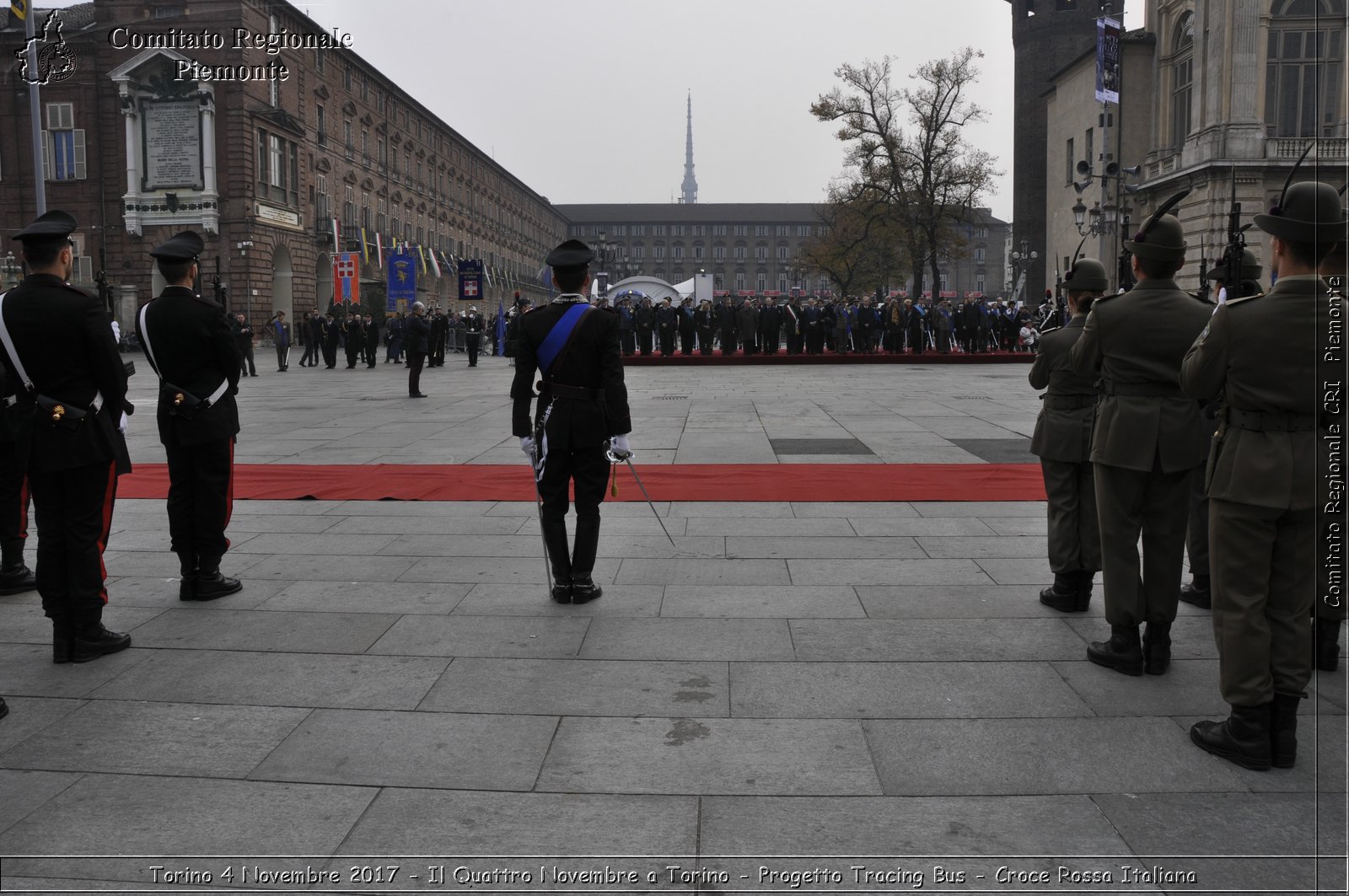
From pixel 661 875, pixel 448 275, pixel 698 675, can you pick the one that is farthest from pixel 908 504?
pixel 448 275

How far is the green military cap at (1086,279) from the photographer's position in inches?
210

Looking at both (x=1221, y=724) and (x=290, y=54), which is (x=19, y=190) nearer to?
(x=290, y=54)

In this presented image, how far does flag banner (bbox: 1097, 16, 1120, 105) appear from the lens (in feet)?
107

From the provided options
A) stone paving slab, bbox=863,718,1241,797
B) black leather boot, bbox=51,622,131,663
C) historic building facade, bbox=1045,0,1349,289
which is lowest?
stone paving slab, bbox=863,718,1241,797

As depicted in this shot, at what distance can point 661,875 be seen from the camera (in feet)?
9.07

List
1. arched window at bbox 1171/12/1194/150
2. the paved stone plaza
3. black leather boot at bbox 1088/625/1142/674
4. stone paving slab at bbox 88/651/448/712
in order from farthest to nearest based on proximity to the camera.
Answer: arched window at bbox 1171/12/1194/150, black leather boot at bbox 1088/625/1142/674, stone paving slab at bbox 88/651/448/712, the paved stone plaza

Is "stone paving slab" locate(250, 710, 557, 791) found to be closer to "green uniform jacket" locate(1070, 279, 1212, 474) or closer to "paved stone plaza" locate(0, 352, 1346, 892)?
"paved stone plaza" locate(0, 352, 1346, 892)

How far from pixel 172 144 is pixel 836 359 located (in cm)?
2846

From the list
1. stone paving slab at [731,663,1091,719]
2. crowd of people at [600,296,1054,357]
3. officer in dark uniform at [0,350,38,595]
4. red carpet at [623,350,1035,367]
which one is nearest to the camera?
stone paving slab at [731,663,1091,719]

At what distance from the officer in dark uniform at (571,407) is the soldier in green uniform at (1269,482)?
287 centimetres

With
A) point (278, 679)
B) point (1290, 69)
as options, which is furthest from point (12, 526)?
point (1290, 69)

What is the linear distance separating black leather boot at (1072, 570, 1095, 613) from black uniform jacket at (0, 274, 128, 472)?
4.73m

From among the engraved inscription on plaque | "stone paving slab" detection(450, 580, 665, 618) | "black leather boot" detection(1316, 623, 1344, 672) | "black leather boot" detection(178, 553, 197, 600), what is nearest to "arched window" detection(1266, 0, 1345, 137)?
"black leather boot" detection(1316, 623, 1344, 672)

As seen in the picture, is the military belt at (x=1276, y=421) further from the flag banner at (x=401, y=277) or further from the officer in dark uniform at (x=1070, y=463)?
the flag banner at (x=401, y=277)
